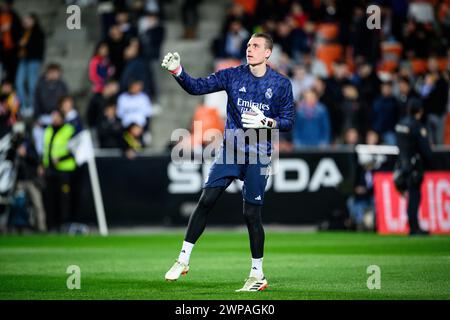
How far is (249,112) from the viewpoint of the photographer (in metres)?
11.5

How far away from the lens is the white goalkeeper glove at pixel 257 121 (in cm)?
1130

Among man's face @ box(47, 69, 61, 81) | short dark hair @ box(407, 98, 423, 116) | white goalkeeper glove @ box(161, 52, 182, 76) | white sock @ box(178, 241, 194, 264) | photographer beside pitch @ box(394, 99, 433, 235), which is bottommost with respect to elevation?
white sock @ box(178, 241, 194, 264)

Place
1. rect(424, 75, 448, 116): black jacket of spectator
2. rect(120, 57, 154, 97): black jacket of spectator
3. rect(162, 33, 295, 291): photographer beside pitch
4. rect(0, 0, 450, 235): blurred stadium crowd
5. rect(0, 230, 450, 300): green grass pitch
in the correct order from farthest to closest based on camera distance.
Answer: rect(120, 57, 154, 97): black jacket of spectator < rect(424, 75, 448, 116): black jacket of spectator < rect(0, 0, 450, 235): blurred stadium crowd < rect(162, 33, 295, 291): photographer beside pitch < rect(0, 230, 450, 300): green grass pitch

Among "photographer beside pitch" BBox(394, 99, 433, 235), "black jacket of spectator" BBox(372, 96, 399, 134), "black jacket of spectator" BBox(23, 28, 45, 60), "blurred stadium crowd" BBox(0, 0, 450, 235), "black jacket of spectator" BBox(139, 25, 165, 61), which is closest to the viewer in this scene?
"photographer beside pitch" BBox(394, 99, 433, 235)

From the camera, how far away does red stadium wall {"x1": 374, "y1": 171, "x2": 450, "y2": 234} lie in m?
21.6

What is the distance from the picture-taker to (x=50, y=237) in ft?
70.9

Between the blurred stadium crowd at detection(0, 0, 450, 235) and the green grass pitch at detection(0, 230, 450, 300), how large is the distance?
11.0ft

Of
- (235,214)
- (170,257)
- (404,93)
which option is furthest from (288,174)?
(170,257)

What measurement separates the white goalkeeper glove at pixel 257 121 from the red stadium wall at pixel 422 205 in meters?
11.0

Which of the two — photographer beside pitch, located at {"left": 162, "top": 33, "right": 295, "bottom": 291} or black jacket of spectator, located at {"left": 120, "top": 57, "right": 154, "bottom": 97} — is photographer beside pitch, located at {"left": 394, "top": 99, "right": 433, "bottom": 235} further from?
photographer beside pitch, located at {"left": 162, "top": 33, "right": 295, "bottom": 291}

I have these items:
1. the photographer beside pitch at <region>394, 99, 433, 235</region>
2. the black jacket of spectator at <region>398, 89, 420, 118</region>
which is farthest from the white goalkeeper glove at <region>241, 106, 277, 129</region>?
the black jacket of spectator at <region>398, 89, 420, 118</region>

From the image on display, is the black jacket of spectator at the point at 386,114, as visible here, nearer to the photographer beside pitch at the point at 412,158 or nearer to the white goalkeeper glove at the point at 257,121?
the photographer beside pitch at the point at 412,158

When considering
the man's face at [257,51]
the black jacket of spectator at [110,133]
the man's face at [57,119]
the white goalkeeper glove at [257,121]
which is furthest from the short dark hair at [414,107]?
the white goalkeeper glove at [257,121]

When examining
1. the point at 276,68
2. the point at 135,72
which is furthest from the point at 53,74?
the point at 276,68
